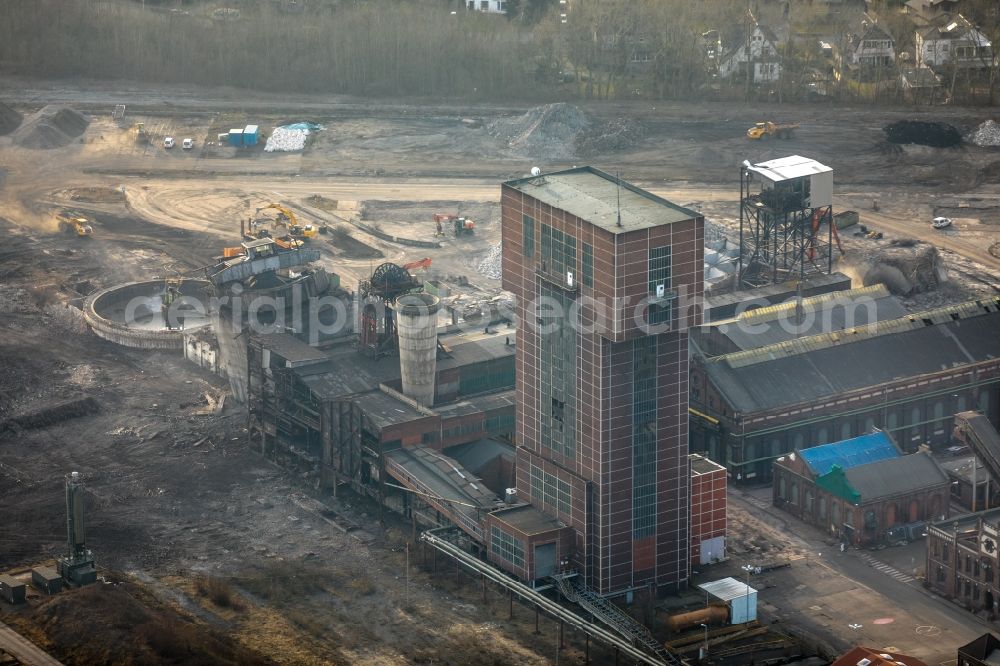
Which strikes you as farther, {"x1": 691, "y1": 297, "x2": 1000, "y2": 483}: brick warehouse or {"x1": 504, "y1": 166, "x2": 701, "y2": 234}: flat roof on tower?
{"x1": 691, "y1": 297, "x2": 1000, "y2": 483}: brick warehouse

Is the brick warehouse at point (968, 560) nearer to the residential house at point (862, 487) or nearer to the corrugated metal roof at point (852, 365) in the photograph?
the residential house at point (862, 487)

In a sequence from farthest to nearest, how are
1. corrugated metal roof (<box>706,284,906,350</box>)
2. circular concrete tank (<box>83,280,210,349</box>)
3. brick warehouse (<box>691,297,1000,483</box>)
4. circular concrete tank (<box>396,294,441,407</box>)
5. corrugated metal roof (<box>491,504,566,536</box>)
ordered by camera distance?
1. circular concrete tank (<box>83,280,210,349</box>)
2. corrugated metal roof (<box>706,284,906,350</box>)
3. brick warehouse (<box>691,297,1000,483</box>)
4. circular concrete tank (<box>396,294,441,407</box>)
5. corrugated metal roof (<box>491,504,566,536</box>)

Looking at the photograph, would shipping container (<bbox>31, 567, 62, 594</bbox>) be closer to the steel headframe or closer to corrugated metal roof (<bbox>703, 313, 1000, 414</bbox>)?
corrugated metal roof (<bbox>703, 313, 1000, 414</bbox>)

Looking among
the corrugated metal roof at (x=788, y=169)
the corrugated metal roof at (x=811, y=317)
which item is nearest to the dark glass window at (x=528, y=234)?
the corrugated metal roof at (x=811, y=317)

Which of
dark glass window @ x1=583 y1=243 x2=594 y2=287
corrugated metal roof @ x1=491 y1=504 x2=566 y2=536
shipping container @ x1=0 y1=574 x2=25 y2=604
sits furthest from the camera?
corrugated metal roof @ x1=491 y1=504 x2=566 y2=536

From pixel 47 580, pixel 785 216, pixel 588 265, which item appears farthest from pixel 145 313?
pixel 588 265

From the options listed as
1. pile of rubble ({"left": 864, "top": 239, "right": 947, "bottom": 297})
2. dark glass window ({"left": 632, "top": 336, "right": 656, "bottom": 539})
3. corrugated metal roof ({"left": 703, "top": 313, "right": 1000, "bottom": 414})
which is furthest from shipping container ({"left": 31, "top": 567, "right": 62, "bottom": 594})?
pile of rubble ({"left": 864, "top": 239, "right": 947, "bottom": 297})

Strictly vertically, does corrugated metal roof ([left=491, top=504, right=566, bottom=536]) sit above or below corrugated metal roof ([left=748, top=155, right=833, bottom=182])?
below
